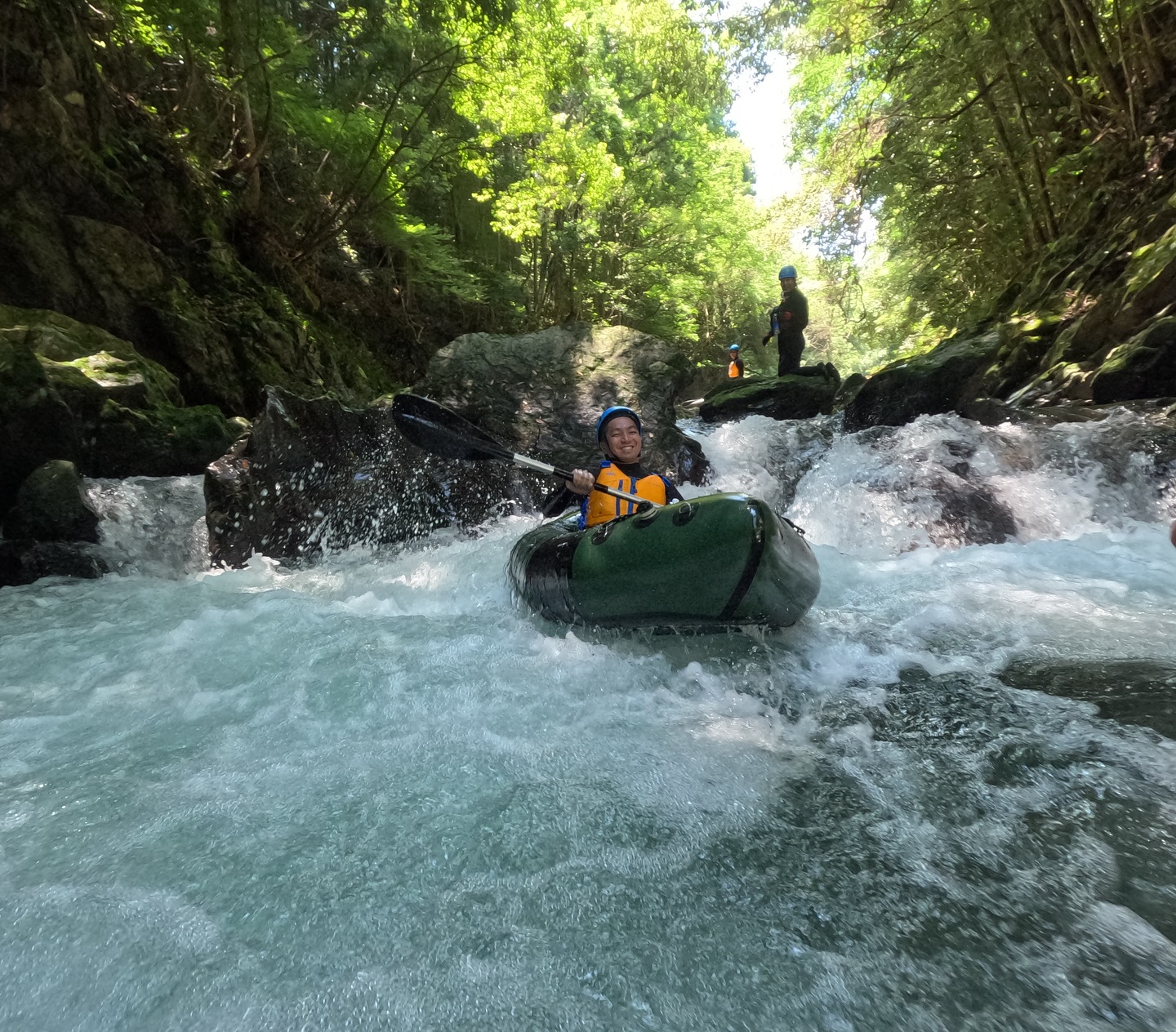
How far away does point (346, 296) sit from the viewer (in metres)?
12.0

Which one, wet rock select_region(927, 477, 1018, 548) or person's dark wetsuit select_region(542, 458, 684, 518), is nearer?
person's dark wetsuit select_region(542, 458, 684, 518)

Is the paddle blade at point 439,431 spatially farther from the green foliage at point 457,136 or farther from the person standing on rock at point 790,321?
the person standing on rock at point 790,321

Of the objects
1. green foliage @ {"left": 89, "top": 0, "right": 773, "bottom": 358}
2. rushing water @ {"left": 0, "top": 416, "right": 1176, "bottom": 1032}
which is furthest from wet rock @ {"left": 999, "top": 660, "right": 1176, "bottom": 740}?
green foliage @ {"left": 89, "top": 0, "right": 773, "bottom": 358}

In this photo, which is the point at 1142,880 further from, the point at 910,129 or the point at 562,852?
the point at 910,129

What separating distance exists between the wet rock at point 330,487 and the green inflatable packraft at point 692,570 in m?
3.30

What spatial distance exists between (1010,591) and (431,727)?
10.1 ft

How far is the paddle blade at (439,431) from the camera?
463 centimetres

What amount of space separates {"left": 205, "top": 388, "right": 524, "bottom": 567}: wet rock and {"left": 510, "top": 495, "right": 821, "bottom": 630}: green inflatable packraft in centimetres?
330

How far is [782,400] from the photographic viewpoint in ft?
34.5

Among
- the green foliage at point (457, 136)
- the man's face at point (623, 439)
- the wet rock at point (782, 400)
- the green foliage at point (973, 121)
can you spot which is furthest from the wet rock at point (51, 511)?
the green foliage at point (973, 121)

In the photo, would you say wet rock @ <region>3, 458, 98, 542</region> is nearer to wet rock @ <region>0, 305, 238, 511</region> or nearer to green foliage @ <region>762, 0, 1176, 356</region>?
wet rock @ <region>0, 305, 238, 511</region>

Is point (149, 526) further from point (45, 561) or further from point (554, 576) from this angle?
point (554, 576)

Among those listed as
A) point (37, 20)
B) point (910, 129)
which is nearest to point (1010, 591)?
point (910, 129)

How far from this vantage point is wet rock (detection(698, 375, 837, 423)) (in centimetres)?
1050
